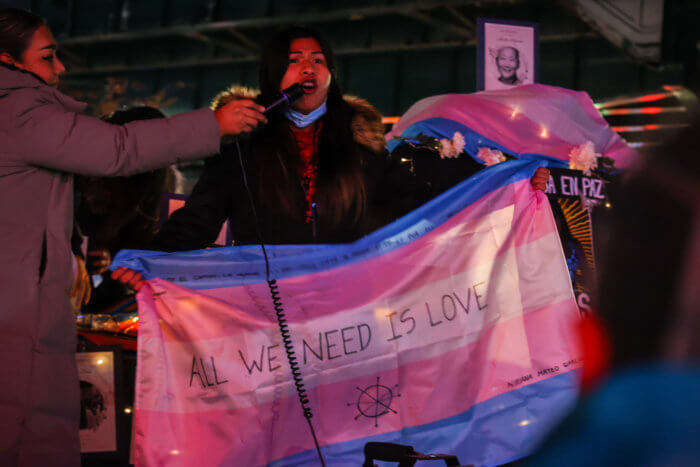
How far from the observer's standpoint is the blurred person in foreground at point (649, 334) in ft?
2.19

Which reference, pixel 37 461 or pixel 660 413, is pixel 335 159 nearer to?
pixel 37 461

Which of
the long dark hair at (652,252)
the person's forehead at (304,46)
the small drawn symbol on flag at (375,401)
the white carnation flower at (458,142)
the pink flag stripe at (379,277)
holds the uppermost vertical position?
the person's forehead at (304,46)

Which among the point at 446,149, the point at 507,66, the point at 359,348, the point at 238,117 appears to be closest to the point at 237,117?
the point at 238,117

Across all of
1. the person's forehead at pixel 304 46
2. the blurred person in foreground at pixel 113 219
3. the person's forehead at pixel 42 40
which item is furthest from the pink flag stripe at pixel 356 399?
the blurred person in foreground at pixel 113 219

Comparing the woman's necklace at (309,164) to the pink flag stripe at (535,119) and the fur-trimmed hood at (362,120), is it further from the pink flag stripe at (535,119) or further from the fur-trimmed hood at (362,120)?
the pink flag stripe at (535,119)

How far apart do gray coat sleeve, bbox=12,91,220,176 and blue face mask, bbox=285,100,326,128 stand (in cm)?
Result: 91

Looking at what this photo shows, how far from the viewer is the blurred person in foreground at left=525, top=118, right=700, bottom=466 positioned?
2.19 ft

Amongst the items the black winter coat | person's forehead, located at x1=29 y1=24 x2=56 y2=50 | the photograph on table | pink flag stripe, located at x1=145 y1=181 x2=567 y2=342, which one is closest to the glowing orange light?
pink flag stripe, located at x1=145 y1=181 x2=567 y2=342

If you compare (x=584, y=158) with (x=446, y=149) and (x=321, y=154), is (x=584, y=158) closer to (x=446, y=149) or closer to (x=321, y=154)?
(x=446, y=149)

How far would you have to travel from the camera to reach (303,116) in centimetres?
337

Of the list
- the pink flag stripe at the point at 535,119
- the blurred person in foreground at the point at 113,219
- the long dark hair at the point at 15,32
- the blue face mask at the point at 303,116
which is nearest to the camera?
the long dark hair at the point at 15,32

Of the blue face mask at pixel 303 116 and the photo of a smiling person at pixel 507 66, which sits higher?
the photo of a smiling person at pixel 507 66

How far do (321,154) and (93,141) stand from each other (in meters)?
1.15

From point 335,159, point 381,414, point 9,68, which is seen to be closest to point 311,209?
point 335,159
